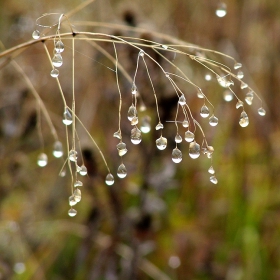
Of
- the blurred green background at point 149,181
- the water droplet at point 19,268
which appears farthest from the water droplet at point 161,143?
the water droplet at point 19,268

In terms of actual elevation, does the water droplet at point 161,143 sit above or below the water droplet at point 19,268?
above

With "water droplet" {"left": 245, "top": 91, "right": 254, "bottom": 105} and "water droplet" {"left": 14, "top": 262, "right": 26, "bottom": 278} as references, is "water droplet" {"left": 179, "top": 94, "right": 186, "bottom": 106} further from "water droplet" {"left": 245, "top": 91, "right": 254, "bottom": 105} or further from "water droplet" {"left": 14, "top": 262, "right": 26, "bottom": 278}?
"water droplet" {"left": 14, "top": 262, "right": 26, "bottom": 278}

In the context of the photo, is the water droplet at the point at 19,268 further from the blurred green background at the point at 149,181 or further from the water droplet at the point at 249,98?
the water droplet at the point at 249,98

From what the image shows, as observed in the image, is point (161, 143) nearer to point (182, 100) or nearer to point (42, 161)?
point (182, 100)

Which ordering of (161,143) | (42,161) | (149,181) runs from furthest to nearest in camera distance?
(149,181), (42,161), (161,143)

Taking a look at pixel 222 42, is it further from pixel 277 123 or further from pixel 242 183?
pixel 242 183

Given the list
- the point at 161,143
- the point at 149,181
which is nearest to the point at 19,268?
the point at 149,181

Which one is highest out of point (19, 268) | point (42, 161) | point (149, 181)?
point (149, 181)

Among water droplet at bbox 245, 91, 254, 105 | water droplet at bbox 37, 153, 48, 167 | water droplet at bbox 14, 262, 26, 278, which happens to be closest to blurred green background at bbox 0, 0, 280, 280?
water droplet at bbox 14, 262, 26, 278

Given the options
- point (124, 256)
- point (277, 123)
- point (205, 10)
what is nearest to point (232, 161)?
point (277, 123)
